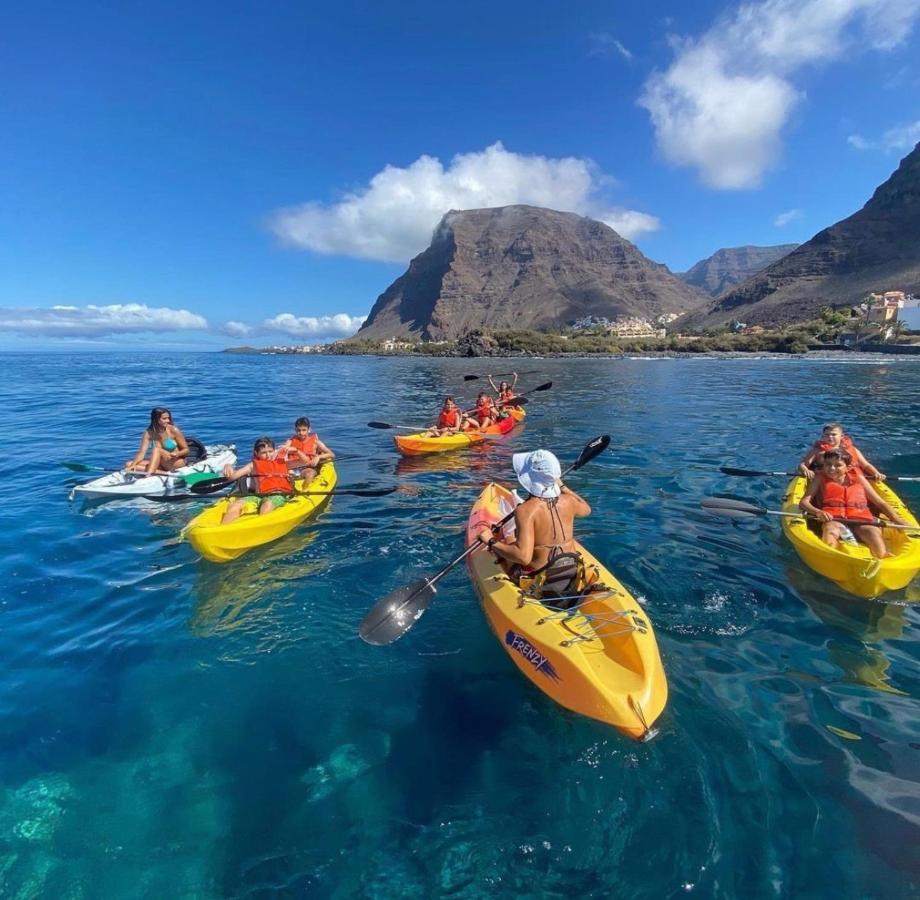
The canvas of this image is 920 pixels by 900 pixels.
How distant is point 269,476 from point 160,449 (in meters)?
3.58

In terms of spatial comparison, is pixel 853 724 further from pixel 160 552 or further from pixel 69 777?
pixel 160 552

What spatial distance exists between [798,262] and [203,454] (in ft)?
590

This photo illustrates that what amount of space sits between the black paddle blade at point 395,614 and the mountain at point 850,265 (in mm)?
139107

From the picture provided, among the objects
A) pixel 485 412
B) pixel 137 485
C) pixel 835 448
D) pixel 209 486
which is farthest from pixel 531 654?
pixel 485 412

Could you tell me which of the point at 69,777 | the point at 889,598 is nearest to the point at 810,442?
the point at 889,598

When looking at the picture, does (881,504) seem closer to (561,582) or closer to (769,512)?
(769,512)

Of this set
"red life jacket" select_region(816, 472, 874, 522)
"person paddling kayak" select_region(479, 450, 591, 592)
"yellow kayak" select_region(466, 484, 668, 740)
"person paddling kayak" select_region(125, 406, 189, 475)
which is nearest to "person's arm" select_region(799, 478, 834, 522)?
"red life jacket" select_region(816, 472, 874, 522)

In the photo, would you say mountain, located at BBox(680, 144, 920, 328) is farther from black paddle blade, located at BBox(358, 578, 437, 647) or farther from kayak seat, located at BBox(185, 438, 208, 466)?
black paddle blade, located at BBox(358, 578, 437, 647)

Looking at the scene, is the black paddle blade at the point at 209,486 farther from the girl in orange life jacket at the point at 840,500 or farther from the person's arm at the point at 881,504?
the person's arm at the point at 881,504

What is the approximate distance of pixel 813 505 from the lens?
8070 mm

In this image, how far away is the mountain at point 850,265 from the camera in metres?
121

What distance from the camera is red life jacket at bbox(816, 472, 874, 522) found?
25.0 feet

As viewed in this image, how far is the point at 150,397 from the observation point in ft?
109

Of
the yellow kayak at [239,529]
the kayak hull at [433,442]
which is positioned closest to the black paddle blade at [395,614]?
the yellow kayak at [239,529]
